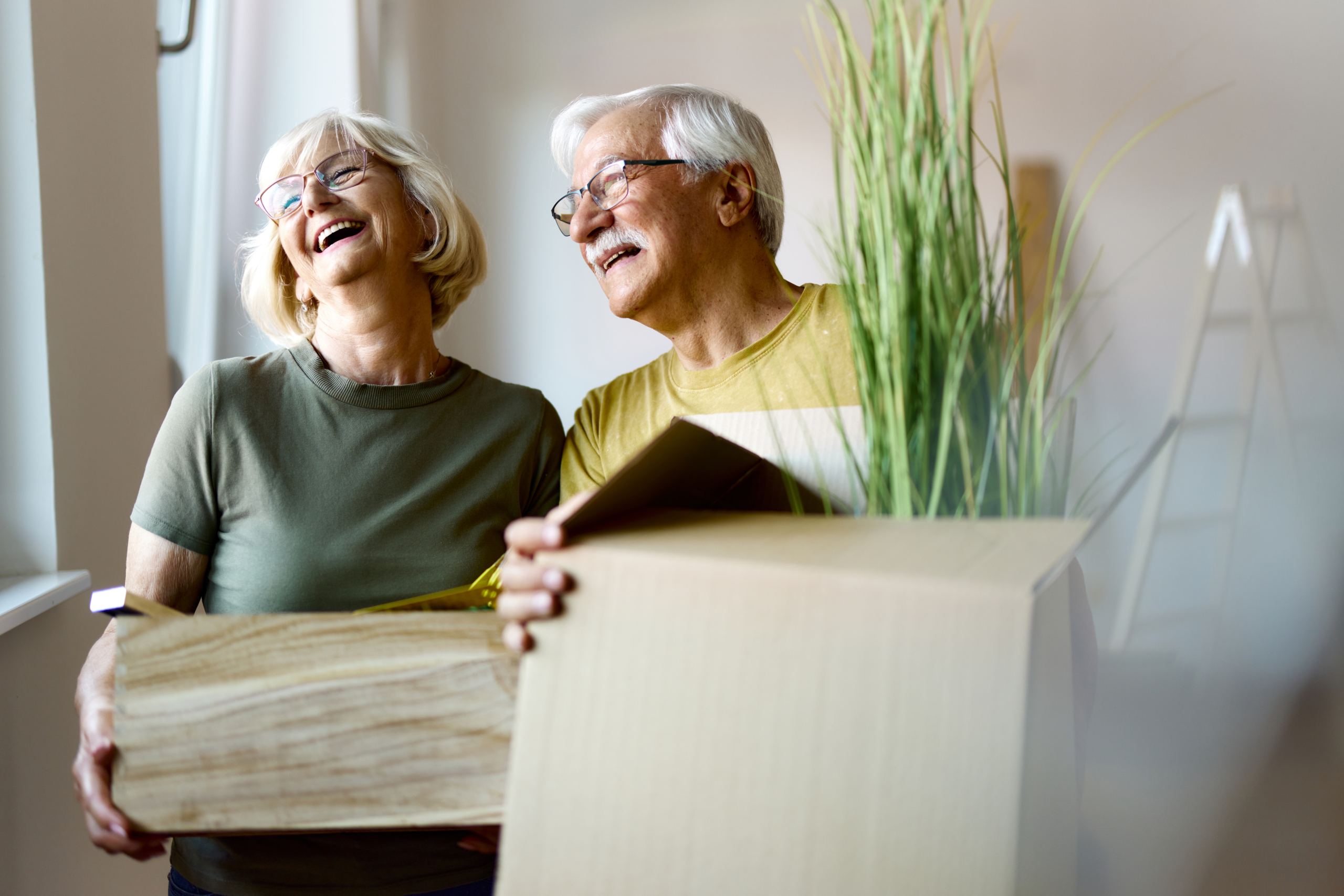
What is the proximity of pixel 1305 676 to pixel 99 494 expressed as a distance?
2305mm

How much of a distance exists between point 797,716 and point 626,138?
1.18 m

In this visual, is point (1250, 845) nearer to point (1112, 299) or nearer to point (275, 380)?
point (1112, 299)

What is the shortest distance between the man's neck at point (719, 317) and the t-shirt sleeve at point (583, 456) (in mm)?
177

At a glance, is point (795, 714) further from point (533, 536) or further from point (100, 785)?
point (100, 785)

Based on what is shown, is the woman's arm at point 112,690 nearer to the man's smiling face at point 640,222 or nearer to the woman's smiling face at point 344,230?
the woman's smiling face at point 344,230

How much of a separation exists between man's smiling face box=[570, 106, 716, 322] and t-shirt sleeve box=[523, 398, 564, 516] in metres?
0.22

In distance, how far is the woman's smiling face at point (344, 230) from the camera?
1334 mm

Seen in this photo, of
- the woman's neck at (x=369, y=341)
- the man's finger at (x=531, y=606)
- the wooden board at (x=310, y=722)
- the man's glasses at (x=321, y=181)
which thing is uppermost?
the man's glasses at (x=321, y=181)

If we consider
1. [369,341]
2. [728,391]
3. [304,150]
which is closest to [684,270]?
[728,391]

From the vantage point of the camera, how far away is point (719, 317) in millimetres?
1441

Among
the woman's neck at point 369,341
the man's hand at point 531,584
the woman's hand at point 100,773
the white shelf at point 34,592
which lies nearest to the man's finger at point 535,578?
the man's hand at point 531,584

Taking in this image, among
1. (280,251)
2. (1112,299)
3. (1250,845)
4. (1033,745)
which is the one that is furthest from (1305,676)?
(280,251)

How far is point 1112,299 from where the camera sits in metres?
2.03

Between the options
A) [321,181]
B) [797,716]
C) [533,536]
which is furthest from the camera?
[321,181]
